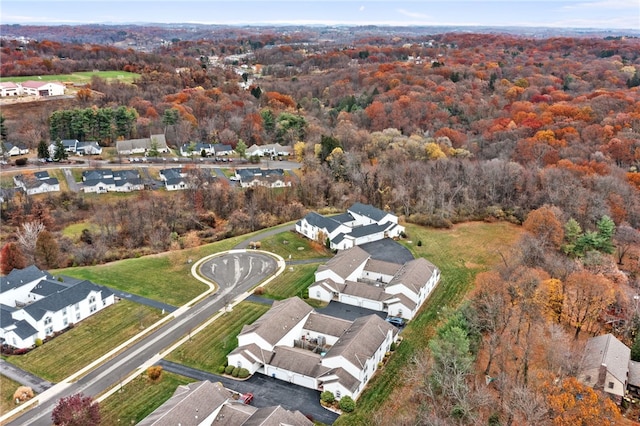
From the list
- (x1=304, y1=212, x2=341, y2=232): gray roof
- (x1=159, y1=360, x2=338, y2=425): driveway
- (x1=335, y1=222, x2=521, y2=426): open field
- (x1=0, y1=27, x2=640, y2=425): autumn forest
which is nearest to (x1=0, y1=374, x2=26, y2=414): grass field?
(x1=159, y1=360, x2=338, y2=425): driveway

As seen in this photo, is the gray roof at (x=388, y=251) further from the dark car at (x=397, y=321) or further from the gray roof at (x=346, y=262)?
the dark car at (x=397, y=321)

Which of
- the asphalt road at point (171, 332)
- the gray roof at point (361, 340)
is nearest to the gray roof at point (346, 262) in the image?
the asphalt road at point (171, 332)

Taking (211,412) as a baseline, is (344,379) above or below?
below

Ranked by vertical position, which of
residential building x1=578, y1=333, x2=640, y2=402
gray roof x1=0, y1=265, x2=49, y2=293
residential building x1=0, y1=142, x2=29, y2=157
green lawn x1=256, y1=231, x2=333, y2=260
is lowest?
green lawn x1=256, y1=231, x2=333, y2=260

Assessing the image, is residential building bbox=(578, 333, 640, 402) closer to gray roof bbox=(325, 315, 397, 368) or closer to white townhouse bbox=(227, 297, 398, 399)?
gray roof bbox=(325, 315, 397, 368)

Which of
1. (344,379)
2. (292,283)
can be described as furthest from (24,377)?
(292,283)

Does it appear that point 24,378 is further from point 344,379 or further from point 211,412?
point 344,379
